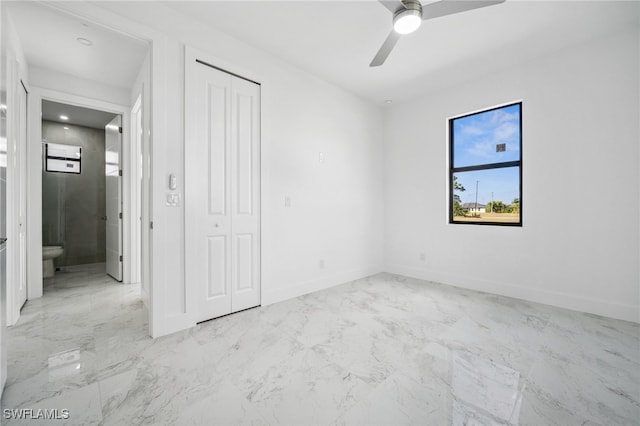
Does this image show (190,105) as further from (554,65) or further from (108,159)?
(554,65)

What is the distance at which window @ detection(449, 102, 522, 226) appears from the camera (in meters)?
3.36

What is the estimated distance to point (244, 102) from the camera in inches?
111

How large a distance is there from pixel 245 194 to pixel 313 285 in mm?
1433

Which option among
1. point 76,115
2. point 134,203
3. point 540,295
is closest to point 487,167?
point 540,295

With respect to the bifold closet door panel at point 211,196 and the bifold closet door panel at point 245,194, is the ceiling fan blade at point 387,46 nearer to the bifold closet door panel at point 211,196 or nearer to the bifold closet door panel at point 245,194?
the bifold closet door panel at point 245,194

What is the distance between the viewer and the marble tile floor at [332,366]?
4.68ft

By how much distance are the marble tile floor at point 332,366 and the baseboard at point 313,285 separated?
0.49ft

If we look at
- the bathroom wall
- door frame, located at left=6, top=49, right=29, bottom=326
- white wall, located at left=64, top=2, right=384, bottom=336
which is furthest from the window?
the bathroom wall

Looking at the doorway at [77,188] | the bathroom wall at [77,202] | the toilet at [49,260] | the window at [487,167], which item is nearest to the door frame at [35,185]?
the doorway at [77,188]

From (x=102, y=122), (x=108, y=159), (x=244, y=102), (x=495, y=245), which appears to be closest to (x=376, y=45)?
(x=244, y=102)

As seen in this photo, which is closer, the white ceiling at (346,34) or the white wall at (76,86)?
the white ceiling at (346,34)

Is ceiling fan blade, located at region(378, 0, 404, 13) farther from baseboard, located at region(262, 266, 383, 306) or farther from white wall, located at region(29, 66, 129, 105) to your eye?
white wall, located at region(29, 66, 129, 105)

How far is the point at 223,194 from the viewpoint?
2.68 meters
